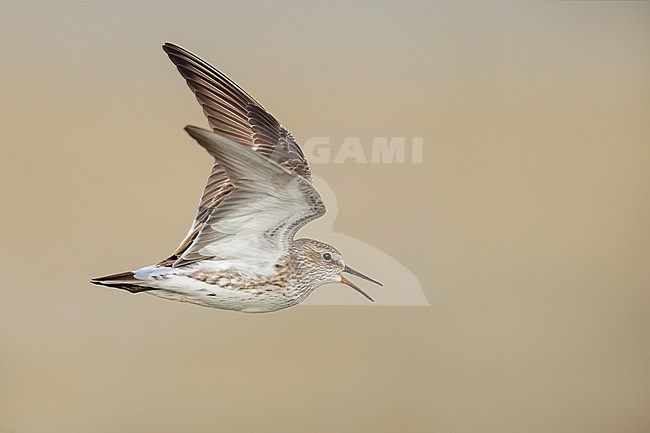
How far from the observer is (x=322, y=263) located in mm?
2184

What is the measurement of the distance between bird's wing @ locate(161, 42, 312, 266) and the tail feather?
14 cm

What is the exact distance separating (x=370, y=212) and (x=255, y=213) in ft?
1.55

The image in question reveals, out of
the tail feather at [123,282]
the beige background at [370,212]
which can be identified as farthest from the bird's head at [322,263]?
the tail feather at [123,282]

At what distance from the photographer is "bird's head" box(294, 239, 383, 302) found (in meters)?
2.12

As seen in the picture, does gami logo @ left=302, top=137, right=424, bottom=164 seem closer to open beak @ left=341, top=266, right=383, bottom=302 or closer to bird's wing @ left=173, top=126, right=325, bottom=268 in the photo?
bird's wing @ left=173, top=126, right=325, bottom=268

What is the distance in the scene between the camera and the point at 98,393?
2332 mm

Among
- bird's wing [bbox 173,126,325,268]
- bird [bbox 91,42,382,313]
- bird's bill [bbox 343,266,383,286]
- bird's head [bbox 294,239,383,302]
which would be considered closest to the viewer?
bird's wing [bbox 173,126,325,268]

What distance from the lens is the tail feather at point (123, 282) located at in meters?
2.25

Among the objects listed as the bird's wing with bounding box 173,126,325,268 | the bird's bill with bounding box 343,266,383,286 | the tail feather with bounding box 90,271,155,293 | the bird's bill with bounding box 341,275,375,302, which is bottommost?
the tail feather with bounding box 90,271,155,293

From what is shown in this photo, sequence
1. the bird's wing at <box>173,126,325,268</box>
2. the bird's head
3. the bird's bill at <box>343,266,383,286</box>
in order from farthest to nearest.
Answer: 1. the bird's bill at <box>343,266,383,286</box>
2. the bird's head
3. the bird's wing at <box>173,126,325,268</box>

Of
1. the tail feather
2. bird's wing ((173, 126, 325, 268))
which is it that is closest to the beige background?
the tail feather

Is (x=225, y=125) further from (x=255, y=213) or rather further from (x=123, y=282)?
(x=123, y=282)

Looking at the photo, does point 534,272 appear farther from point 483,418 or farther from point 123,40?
point 123,40

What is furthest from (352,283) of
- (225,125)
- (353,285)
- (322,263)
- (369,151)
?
(225,125)
